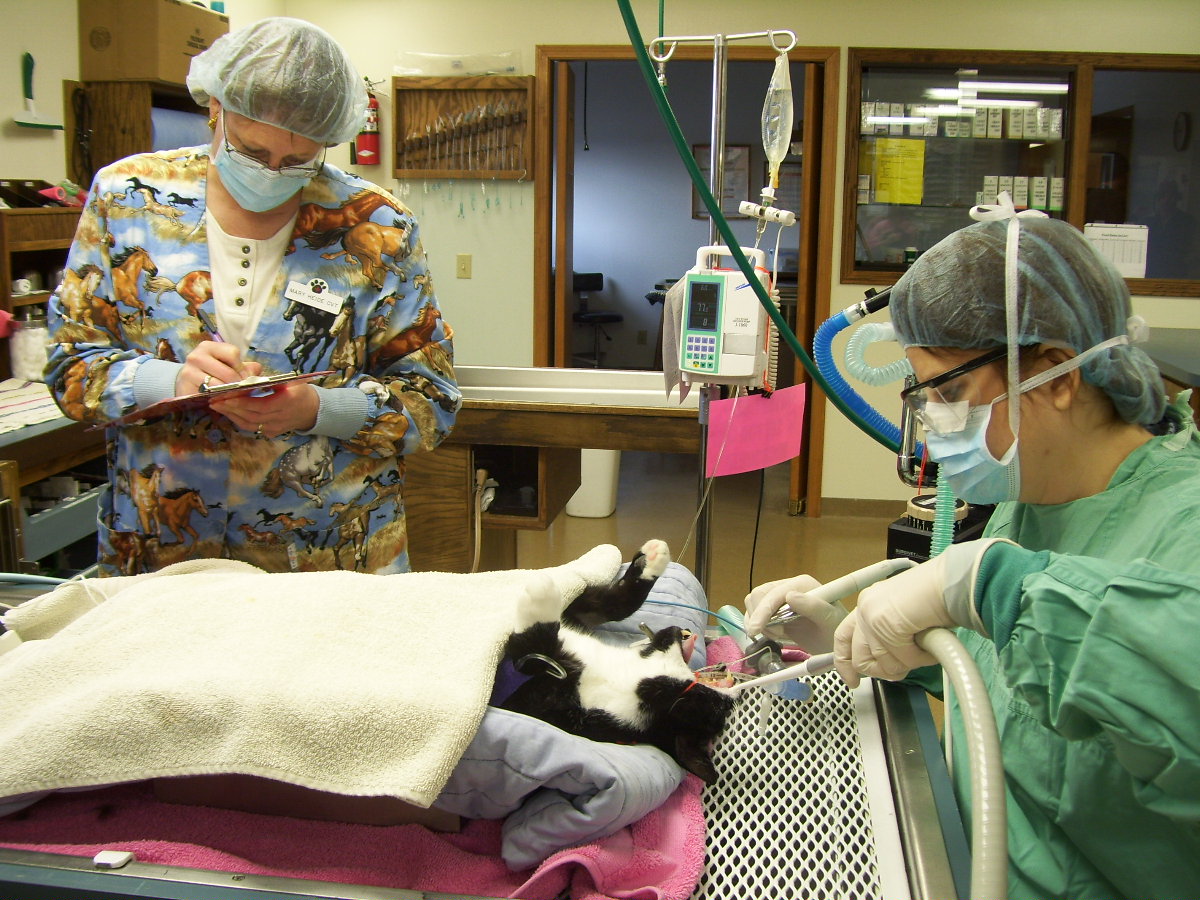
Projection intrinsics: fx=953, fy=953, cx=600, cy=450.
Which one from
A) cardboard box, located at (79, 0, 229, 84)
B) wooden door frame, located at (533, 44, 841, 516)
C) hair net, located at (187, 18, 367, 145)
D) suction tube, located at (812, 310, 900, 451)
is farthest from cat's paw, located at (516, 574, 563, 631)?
wooden door frame, located at (533, 44, 841, 516)

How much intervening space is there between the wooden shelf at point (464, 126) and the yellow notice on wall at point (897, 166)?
5.07 feet

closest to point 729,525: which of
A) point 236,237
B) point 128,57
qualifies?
point 128,57

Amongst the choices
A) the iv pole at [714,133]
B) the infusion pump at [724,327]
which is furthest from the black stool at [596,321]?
the infusion pump at [724,327]

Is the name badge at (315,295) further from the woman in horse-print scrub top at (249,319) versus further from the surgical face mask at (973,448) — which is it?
the surgical face mask at (973,448)

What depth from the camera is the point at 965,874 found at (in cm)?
76

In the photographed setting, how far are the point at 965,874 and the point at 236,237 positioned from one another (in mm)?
1273

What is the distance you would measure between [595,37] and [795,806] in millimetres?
4017

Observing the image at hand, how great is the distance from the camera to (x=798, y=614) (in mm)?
1127

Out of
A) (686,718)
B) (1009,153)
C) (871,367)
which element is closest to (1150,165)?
(1009,153)

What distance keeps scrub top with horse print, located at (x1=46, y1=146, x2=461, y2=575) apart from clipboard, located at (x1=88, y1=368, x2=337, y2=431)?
3 cm

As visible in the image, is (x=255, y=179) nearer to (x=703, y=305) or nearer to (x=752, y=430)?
(x=703, y=305)

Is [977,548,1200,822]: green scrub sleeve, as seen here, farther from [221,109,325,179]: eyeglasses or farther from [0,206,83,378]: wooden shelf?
[0,206,83,378]: wooden shelf

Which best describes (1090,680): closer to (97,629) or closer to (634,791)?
(634,791)

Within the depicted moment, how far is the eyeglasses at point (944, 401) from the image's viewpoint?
3.30ft
